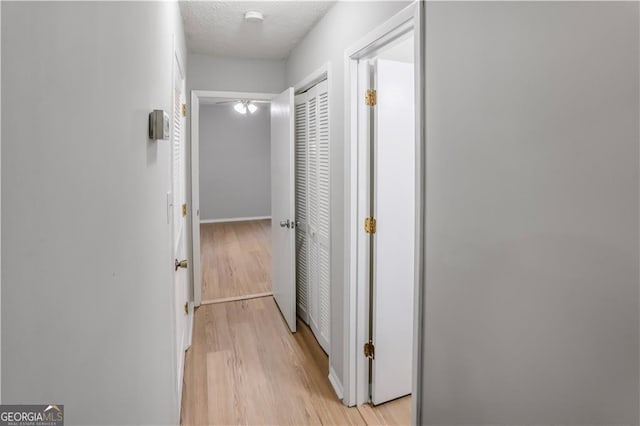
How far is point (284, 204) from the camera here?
10.7 feet

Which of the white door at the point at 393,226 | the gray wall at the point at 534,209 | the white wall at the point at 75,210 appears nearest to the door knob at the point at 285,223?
the white door at the point at 393,226

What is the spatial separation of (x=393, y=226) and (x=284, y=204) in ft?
4.40

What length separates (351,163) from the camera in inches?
81.0

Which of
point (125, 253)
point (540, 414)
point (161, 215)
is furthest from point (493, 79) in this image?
point (161, 215)

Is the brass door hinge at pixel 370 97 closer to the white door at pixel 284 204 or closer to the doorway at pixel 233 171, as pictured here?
the white door at pixel 284 204

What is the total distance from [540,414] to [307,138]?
235cm

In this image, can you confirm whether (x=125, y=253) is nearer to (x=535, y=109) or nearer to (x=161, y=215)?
(x=161, y=215)

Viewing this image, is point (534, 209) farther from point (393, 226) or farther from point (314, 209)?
point (314, 209)

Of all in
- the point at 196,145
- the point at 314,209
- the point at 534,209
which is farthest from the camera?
the point at 196,145

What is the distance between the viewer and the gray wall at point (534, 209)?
0.80m

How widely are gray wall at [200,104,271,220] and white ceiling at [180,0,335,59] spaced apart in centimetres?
492

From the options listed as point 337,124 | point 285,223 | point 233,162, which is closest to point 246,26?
point 337,124

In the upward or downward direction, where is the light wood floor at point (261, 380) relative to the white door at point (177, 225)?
downward

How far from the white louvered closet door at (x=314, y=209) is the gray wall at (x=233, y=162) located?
17.6 feet
